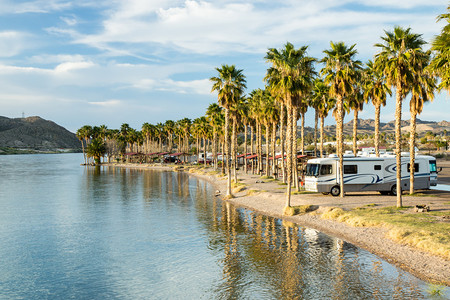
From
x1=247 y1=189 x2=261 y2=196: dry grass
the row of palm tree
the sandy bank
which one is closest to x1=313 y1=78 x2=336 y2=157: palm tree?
the row of palm tree

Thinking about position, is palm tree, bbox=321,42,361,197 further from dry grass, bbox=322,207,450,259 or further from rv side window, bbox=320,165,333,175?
dry grass, bbox=322,207,450,259

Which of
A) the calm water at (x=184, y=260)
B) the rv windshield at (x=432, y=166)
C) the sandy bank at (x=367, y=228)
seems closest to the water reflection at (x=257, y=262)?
the calm water at (x=184, y=260)

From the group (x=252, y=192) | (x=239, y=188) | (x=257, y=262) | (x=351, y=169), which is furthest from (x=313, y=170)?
(x=257, y=262)

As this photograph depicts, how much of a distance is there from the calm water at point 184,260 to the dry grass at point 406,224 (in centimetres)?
239

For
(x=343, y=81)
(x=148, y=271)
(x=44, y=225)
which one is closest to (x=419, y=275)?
(x=148, y=271)

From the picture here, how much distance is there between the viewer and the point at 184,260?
2166 cm

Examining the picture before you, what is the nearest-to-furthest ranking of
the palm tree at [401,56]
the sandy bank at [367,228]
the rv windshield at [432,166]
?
the sandy bank at [367,228] < the palm tree at [401,56] < the rv windshield at [432,166]

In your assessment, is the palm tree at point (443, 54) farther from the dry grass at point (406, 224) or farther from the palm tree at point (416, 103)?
the palm tree at point (416, 103)

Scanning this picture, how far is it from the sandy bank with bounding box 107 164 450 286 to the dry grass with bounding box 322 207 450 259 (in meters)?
0.44

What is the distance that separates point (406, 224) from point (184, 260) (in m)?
13.6

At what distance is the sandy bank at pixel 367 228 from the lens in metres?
17.9

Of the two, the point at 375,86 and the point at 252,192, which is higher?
the point at 375,86

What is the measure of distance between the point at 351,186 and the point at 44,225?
28.9 meters

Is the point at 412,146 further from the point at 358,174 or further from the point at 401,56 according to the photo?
the point at 401,56
